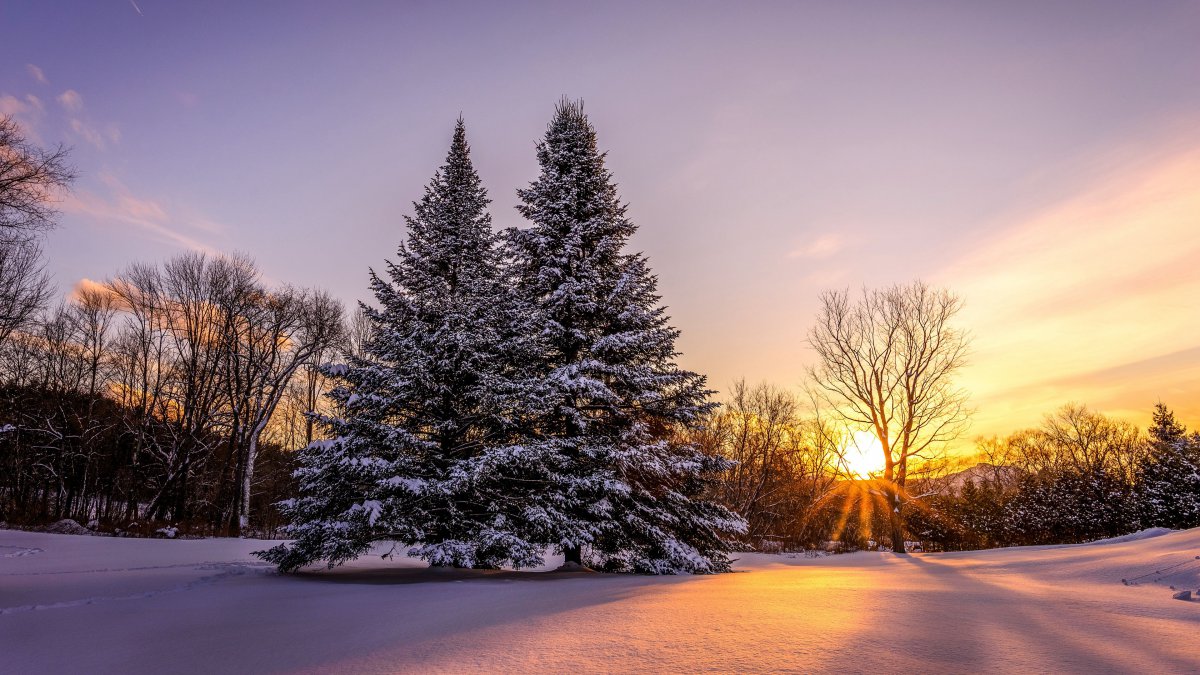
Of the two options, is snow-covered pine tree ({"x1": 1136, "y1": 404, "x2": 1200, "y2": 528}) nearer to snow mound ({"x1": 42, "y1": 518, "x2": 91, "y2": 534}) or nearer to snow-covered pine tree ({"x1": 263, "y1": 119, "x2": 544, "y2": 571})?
snow-covered pine tree ({"x1": 263, "y1": 119, "x2": 544, "y2": 571})

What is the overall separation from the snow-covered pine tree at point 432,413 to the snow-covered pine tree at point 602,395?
875 millimetres

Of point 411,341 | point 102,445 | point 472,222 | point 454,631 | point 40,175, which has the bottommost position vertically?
point 454,631

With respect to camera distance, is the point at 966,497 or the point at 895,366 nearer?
the point at 895,366

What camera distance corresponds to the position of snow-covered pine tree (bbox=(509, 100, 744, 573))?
1140 cm

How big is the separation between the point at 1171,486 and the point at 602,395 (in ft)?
75.2

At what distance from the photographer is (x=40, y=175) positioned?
9.41 meters

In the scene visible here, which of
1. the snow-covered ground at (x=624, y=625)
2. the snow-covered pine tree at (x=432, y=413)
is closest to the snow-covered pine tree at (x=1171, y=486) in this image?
the snow-covered ground at (x=624, y=625)

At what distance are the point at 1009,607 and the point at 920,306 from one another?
68.2 ft

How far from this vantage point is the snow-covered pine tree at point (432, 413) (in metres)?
10.5

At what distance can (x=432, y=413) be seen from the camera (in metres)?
12.3

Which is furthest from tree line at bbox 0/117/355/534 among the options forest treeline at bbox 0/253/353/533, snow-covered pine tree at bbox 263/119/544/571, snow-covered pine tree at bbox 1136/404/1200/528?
snow-covered pine tree at bbox 1136/404/1200/528

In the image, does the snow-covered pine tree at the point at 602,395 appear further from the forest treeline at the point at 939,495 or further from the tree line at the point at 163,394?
the tree line at the point at 163,394

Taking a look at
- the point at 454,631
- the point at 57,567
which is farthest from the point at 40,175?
the point at 454,631

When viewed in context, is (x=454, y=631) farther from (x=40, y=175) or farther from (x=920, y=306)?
(x=920, y=306)
